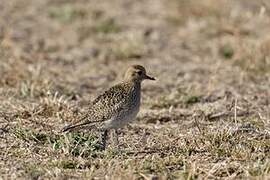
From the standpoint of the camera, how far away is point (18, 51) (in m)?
13.0

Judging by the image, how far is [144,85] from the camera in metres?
11.8

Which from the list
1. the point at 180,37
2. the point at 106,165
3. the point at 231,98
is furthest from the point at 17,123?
the point at 180,37

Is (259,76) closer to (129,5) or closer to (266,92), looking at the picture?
(266,92)

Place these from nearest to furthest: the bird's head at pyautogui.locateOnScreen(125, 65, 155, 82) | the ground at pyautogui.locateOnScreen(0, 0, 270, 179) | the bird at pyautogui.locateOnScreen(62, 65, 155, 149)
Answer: the ground at pyautogui.locateOnScreen(0, 0, 270, 179) < the bird at pyautogui.locateOnScreen(62, 65, 155, 149) < the bird's head at pyautogui.locateOnScreen(125, 65, 155, 82)

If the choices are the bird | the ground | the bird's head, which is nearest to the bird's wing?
the bird

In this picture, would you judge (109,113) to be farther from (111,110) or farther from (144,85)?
(144,85)

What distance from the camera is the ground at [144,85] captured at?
7.24m

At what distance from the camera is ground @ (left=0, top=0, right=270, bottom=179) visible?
285 inches

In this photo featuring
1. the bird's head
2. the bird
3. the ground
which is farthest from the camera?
the bird's head

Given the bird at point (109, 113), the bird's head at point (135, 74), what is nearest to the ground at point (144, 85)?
the bird at point (109, 113)

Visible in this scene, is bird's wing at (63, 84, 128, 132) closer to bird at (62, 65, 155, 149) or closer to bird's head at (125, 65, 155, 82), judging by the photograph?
bird at (62, 65, 155, 149)

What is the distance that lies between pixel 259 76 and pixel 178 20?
422 cm

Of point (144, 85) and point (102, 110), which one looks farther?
point (144, 85)

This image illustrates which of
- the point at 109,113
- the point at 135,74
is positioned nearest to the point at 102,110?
the point at 109,113
